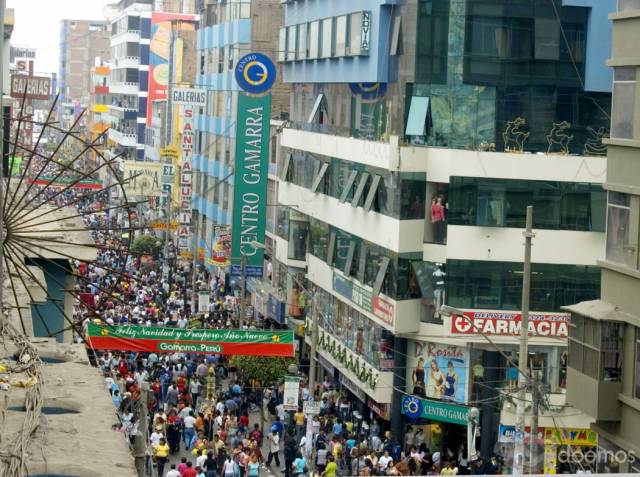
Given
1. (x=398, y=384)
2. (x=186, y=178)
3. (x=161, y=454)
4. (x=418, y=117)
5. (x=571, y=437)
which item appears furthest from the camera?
(x=186, y=178)

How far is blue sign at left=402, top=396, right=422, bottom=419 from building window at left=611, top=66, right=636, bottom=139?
1485cm

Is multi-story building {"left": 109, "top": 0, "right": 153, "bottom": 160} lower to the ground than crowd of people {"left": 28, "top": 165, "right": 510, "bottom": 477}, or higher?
higher

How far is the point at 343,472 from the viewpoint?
107ft

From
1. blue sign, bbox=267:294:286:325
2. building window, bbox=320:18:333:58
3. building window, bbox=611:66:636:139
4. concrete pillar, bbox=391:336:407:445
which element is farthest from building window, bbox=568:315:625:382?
blue sign, bbox=267:294:286:325

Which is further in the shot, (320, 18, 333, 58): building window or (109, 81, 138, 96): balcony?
(109, 81, 138, 96): balcony

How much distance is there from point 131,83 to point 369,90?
8167 cm

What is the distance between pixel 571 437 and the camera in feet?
113

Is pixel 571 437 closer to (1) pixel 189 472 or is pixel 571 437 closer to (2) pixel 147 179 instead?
(1) pixel 189 472

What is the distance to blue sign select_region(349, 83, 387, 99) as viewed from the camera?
4079 centimetres

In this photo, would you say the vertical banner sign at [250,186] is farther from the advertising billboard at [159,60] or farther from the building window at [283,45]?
the advertising billboard at [159,60]

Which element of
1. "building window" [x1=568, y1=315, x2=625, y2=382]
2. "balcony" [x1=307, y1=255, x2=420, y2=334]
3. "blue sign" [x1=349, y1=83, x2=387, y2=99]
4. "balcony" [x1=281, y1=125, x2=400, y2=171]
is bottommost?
"balcony" [x1=307, y1=255, x2=420, y2=334]

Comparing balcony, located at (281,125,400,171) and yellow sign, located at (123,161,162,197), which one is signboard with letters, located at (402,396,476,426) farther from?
yellow sign, located at (123,161,162,197)

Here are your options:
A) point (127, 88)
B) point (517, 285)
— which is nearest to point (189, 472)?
point (517, 285)

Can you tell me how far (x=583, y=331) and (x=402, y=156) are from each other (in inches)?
579
